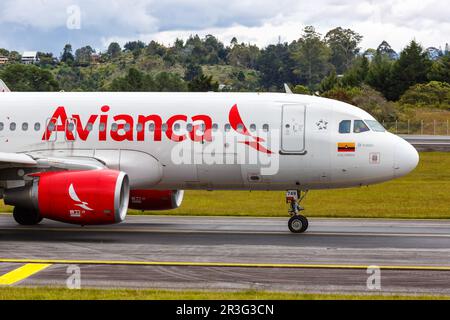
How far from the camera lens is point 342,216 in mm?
30188

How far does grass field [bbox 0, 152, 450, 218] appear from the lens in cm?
3109

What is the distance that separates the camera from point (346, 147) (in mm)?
23922

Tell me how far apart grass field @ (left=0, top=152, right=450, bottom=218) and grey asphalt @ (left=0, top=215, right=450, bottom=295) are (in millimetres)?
2164

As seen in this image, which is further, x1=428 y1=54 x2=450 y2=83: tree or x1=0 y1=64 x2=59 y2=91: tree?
x1=428 y1=54 x2=450 y2=83: tree

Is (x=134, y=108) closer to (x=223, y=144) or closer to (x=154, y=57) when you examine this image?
(x=223, y=144)

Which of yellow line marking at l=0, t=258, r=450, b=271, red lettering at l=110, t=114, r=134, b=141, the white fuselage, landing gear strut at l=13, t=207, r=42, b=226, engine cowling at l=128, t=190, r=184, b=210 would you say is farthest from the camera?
engine cowling at l=128, t=190, r=184, b=210

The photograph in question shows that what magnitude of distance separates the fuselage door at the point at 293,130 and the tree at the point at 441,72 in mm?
88937

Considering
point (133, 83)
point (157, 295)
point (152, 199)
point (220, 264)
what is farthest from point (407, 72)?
point (157, 295)

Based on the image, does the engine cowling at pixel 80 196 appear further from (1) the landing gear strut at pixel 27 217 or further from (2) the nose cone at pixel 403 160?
(2) the nose cone at pixel 403 160

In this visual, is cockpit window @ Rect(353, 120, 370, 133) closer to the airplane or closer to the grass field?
the airplane

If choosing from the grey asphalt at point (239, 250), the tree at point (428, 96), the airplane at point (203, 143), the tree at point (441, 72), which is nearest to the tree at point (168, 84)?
the tree at point (428, 96)

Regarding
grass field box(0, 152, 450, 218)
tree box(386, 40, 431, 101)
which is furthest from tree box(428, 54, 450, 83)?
grass field box(0, 152, 450, 218)

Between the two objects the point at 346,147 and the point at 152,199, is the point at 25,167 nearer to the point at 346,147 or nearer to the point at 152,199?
the point at 152,199
